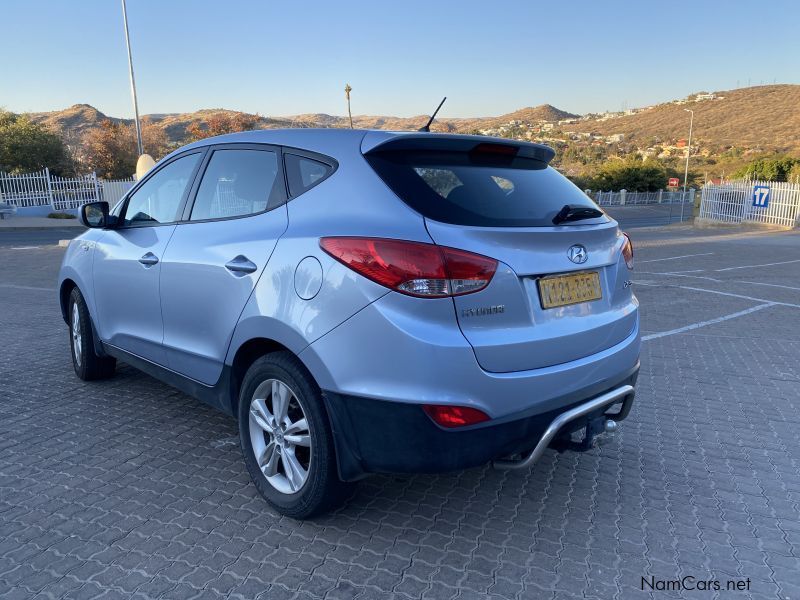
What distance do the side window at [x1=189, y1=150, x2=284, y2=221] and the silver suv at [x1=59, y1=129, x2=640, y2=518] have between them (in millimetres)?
12

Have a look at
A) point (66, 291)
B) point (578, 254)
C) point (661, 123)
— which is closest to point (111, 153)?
point (66, 291)

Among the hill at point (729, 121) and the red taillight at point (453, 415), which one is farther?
the hill at point (729, 121)

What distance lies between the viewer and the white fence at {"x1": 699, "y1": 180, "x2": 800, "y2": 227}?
24.1 metres

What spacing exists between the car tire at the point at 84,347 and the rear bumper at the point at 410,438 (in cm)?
295

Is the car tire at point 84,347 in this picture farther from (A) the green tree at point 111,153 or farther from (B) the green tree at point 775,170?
(A) the green tree at point 111,153

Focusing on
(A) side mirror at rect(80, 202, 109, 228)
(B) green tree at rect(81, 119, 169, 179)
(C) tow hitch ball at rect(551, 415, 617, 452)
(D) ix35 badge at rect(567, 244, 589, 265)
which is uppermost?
(B) green tree at rect(81, 119, 169, 179)

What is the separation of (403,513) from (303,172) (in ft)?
5.60

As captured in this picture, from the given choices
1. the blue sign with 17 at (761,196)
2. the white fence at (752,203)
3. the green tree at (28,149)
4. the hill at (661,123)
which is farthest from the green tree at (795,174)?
the green tree at (28,149)

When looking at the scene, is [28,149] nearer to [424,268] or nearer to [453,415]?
[424,268]

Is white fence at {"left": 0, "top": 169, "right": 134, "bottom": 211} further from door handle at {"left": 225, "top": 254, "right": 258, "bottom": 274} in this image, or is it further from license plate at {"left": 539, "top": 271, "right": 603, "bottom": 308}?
license plate at {"left": 539, "top": 271, "right": 603, "bottom": 308}

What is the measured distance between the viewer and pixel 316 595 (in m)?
2.39

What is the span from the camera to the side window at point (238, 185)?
3070 mm

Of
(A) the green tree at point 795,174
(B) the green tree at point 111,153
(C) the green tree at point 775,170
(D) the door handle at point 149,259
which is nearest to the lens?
(D) the door handle at point 149,259

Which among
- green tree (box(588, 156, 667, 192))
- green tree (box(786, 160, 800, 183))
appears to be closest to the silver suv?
green tree (box(786, 160, 800, 183))
